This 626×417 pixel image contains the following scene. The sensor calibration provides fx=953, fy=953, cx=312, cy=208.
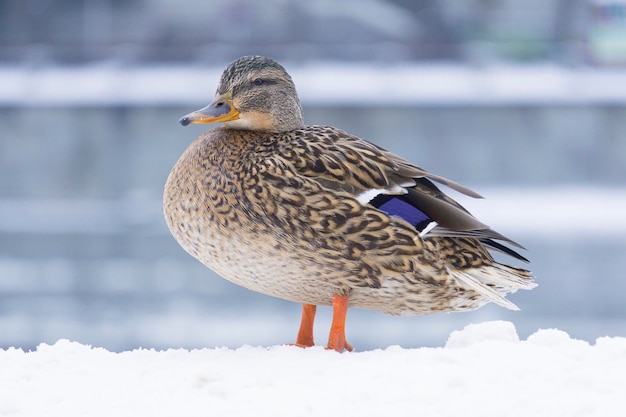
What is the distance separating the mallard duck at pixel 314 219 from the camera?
2070 millimetres

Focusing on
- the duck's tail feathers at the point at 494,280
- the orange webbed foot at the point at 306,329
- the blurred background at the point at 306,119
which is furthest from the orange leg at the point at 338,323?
the blurred background at the point at 306,119

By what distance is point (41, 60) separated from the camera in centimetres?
923

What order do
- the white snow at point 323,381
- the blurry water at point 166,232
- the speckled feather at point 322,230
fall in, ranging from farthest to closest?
1. the blurry water at point 166,232
2. the speckled feather at point 322,230
3. the white snow at point 323,381

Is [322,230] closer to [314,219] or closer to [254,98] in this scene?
[314,219]

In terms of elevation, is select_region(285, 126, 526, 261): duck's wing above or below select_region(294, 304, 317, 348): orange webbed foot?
above

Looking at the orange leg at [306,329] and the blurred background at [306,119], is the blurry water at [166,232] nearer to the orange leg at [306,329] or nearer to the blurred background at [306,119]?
the blurred background at [306,119]

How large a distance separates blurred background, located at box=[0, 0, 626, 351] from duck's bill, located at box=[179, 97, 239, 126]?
5013 millimetres

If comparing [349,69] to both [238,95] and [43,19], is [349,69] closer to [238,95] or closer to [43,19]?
[43,19]

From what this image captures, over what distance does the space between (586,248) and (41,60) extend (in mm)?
5427

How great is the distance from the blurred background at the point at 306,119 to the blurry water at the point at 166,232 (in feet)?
0.06

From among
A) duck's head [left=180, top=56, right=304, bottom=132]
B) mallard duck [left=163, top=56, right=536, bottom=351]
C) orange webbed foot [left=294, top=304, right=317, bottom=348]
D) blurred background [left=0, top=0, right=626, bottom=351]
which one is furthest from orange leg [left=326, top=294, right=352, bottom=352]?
blurred background [left=0, top=0, right=626, bottom=351]

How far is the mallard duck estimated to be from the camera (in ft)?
6.79

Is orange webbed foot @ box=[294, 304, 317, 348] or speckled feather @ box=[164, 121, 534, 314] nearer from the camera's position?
speckled feather @ box=[164, 121, 534, 314]

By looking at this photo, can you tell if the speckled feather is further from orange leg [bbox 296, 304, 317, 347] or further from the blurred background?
the blurred background
